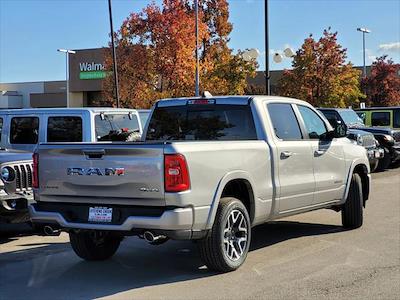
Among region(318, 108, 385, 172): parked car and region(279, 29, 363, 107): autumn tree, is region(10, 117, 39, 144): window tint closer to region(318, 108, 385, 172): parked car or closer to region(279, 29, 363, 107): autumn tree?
region(318, 108, 385, 172): parked car

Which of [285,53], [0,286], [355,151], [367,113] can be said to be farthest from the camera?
[285,53]

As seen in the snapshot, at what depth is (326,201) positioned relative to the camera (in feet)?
26.3

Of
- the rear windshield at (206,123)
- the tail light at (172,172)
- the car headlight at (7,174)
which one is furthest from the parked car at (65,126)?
the tail light at (172,172)

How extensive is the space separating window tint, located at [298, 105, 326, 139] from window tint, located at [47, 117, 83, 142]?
139 inches

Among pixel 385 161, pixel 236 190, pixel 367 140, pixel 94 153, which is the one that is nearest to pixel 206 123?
pixel 236 190

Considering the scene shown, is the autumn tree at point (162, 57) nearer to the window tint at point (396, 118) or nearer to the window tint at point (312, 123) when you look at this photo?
the window tint at point (396, 118)

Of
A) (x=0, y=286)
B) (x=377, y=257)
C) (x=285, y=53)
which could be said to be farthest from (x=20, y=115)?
(x=285, y=53)

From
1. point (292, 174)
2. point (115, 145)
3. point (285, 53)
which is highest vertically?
point (285, 53)

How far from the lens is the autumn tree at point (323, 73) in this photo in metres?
34.8

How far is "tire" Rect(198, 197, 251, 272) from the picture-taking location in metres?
6.00

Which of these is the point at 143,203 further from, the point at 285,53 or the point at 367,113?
the point at 285,53

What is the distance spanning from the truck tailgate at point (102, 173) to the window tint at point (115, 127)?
3081mm

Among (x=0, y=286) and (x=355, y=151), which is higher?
(x=355, y=151)

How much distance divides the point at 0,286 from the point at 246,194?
9.27ft
